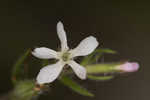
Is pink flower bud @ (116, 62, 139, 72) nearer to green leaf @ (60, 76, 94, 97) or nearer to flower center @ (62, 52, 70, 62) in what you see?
green leaf @ (60, 76, 94, 97)

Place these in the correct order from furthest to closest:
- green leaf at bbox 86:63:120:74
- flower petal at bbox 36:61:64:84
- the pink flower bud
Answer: green leaf at bbox 86:63:120:74, the pink flower bud, flower petal at bbox 36:61:64:84

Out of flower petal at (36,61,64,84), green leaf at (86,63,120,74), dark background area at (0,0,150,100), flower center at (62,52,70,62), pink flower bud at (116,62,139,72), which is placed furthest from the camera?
dark background area at (0,0,150,100)

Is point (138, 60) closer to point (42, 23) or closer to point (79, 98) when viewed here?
point (79, 98)

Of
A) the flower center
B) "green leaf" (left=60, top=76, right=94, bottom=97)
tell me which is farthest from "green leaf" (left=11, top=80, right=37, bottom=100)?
the flower center

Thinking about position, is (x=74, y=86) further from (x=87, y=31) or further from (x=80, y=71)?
(x=87, y=31)

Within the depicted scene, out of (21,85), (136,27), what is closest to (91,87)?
(136,27)

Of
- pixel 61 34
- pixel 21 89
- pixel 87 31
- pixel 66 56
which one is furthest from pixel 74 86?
pixel 87 31
